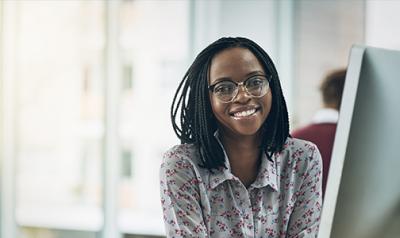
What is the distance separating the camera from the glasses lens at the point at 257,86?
644mm

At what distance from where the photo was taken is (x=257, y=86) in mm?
648

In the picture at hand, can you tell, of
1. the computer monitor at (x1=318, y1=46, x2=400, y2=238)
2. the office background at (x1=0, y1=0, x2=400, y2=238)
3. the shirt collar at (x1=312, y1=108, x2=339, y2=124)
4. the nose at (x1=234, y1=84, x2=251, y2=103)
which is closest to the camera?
the computer monitor at (x1=318, y1=46, x2=400, y2=238)

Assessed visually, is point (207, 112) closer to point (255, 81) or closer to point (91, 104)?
point (255, 81)

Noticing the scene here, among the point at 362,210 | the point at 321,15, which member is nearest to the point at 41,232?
the point at 321,15

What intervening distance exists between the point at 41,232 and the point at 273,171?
4.26ft

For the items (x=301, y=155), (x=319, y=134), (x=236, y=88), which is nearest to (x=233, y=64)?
(x=236, y=88)

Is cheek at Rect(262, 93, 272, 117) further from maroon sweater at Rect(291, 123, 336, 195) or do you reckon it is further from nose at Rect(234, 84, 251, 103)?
maroon sweater at Rect(291, 123, 336, 195)

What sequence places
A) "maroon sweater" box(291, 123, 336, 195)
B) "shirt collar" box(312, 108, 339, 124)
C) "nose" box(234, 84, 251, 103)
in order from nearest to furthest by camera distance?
"nose" box(234, 84, 251, 103) < "maroon sweater" box(291, 123, 336, 195) < "shirt collar" box(312, 108, 339, 124)

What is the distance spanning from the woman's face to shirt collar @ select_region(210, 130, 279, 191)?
0.03 meters

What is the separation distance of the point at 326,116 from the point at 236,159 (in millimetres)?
491

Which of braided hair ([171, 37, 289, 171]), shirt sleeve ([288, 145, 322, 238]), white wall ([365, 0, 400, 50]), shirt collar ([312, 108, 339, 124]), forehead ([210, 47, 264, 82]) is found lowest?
shirt sleeve ([288, 145, 322, 238])

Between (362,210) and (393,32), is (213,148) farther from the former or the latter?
(393,32)

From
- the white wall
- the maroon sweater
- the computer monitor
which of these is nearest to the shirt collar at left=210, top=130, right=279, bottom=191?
the computer monitor

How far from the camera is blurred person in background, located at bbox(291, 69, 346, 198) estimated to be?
1.04 meters
